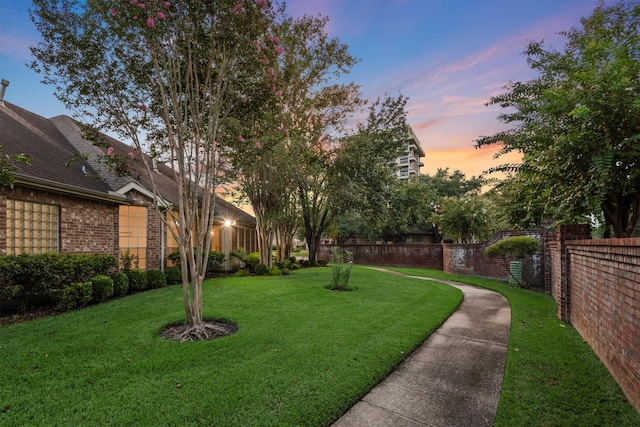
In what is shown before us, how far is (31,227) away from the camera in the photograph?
284 inches

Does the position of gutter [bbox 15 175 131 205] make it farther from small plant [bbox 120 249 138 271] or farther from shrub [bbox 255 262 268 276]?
shrub [bbox 255 262 268 276]

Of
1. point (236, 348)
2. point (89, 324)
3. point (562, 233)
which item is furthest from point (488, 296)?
point (89, 324)

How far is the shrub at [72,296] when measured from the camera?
6.32 m

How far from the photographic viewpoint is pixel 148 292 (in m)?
8.54

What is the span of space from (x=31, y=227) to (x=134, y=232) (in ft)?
10.7

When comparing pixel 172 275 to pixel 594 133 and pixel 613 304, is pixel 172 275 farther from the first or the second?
pixel 594 133

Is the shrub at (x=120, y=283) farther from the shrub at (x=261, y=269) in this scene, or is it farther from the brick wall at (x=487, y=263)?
the brick wall at (x=487, y=263)

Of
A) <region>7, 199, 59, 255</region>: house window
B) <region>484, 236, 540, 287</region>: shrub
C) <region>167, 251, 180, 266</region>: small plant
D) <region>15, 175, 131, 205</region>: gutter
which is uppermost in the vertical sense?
<region>15, 175, 131, 205</region>: gutter

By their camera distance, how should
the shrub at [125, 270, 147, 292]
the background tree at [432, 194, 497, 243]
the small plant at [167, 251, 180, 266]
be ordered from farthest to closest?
the background tree at [432, 194, 497, 243]
the small plant at [167, 251, 180, 266]
the shrub at [125, 270, 147, 292]

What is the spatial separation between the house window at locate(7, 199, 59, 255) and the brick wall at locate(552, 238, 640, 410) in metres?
10.3

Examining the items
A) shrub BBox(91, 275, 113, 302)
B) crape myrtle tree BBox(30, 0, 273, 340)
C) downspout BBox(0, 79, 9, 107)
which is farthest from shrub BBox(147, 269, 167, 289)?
downspout BBox(0, 79, 9, 107)

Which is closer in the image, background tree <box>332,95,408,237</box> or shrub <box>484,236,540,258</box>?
shrub <box>484,236,540,258</box>

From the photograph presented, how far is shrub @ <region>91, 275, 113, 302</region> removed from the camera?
711 cm

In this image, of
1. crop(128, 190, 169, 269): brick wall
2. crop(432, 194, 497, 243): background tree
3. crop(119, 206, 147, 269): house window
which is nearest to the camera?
crop(119, 206, 147, 269): house window
